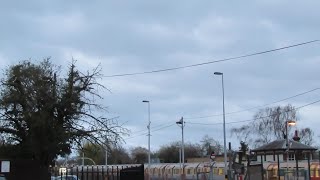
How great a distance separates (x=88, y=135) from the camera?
119ft

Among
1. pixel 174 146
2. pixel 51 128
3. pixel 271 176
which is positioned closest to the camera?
pixel 51 128

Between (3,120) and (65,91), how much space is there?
439cm

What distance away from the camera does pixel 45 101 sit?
34594 millimetres

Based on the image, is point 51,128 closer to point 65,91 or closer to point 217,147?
point 65,91

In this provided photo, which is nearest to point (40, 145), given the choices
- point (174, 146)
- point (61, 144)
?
point (61, 144)

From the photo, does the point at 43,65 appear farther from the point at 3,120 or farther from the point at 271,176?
the point at 271,176

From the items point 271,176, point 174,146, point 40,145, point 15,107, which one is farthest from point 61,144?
point 174,146

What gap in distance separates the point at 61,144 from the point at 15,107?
3722 mm

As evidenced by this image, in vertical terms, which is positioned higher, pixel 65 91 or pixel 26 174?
pixel 65 91

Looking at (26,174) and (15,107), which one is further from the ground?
(15,107)

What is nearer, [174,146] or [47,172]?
[47,172]

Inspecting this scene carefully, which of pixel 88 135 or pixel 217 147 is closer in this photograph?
pixel 88 135

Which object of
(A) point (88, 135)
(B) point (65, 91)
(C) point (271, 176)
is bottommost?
(C) point (271, 176)

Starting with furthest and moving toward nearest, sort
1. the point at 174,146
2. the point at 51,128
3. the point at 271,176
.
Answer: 1. the point at 174,146
2. the point at 271,176
3. the point at 51,128
